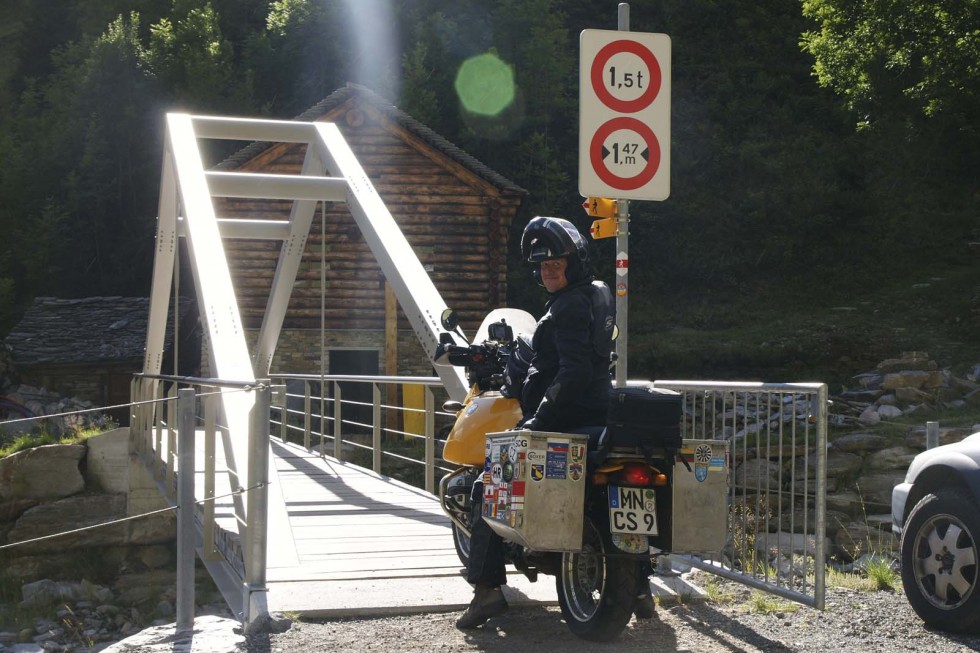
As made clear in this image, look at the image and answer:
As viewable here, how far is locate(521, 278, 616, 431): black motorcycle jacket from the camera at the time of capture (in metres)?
4.84

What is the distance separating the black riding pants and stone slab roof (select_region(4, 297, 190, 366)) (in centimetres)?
2531

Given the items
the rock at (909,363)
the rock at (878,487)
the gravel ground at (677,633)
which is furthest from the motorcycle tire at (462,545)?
the rock at (909,363)

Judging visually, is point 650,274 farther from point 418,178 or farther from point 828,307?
point 418,178

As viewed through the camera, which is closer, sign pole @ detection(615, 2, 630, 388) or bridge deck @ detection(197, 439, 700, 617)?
bridge deck @ detection(197, 439, 700, 617)

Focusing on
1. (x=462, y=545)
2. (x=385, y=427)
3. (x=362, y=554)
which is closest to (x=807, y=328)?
(x=385, y=427)

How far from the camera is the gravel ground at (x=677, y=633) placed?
15.6ft

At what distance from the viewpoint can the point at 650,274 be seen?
39.5 m

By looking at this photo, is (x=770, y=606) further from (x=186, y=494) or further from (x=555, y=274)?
(x=186, y=494)

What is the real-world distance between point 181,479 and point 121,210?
36928 mm

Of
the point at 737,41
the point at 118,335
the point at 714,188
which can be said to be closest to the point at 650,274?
the point at 714,188

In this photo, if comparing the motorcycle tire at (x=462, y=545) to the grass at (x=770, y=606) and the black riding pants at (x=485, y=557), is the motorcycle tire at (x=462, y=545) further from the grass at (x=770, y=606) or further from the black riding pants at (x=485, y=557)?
the grass at (x=770, y=606)

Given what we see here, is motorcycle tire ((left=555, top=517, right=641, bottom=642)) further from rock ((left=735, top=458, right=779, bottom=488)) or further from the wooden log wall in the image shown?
the wooden log wall

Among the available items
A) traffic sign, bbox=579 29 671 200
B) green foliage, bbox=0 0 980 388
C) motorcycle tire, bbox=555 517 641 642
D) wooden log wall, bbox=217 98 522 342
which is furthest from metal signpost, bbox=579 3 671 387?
green foliage, bbox=0 0 980 388

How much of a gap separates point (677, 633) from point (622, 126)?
2.42 m
